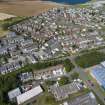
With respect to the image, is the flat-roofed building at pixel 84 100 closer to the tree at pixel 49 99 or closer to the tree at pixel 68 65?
the tree at pixel 49 99

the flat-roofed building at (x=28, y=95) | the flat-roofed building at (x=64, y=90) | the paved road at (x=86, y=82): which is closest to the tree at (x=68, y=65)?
the paved road at (x=86, y=82)

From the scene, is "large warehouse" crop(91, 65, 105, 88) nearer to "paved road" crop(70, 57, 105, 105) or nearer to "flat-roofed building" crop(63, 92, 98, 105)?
"paved road" crop(70, 57, 105, 105)

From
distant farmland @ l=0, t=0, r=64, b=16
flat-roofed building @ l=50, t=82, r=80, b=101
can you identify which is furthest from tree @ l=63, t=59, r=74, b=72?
distant farmland @ l=0, t=0, r=64, b=16

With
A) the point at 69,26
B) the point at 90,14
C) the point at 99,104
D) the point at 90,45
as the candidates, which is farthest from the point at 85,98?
the point at 90,14

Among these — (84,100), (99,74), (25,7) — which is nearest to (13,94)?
(84,100)

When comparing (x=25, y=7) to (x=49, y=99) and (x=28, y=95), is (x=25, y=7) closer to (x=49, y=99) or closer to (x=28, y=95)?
(x=28, y=95)

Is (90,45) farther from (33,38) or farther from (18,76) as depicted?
(18,76)
